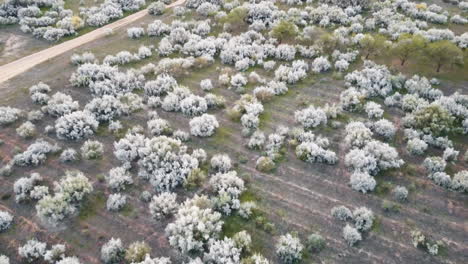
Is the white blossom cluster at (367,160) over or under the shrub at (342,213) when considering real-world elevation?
over

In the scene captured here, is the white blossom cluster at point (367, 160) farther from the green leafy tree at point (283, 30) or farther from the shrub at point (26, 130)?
the shrub at point (26, 130)

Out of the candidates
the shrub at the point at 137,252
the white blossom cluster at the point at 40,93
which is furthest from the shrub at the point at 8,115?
the shrub at the point at 137,252

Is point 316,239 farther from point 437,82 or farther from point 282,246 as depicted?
point 437,82

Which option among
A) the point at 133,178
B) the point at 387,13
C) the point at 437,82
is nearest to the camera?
the point at 133,178

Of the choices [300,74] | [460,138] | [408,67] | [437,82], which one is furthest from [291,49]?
[460,138]

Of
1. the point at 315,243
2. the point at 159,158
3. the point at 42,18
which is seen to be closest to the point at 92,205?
the point at 159,158

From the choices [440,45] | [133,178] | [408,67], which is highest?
[440,45]

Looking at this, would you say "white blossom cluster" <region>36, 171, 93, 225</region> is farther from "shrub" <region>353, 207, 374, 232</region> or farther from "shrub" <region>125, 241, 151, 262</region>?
"shrub" <region>353, 207, 374, 232</region>
